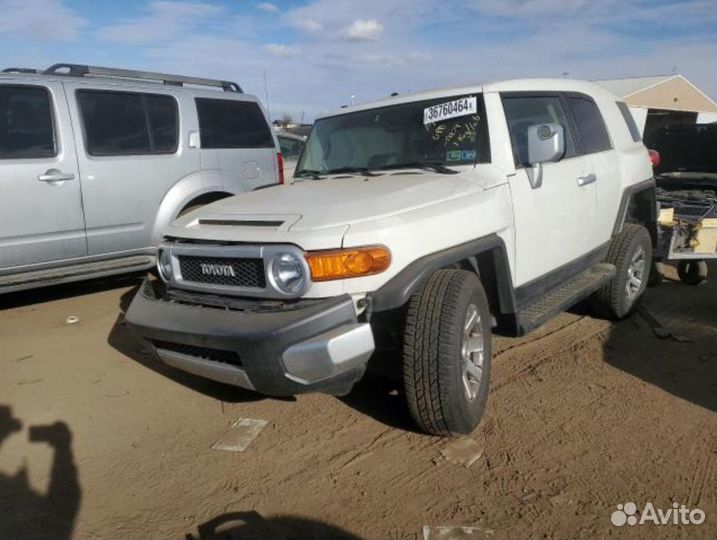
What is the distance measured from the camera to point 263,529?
2588 millimetres

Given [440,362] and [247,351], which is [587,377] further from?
[247,351]

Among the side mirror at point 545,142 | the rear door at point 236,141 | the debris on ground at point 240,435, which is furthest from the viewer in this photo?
the rear door at point 236,141

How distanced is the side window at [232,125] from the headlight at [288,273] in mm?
3703

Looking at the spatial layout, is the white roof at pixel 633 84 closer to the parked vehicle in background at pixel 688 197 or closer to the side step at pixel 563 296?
the parked vehicle in background at pixel 688 197

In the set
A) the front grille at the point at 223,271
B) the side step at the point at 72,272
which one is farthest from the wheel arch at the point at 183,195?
the front grille at the point at 223,271

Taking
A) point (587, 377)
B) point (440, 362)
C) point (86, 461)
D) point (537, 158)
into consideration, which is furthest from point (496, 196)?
point (86, 461)

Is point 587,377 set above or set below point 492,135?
below

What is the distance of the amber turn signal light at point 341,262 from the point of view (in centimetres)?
280

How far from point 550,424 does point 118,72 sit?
5.20 metres

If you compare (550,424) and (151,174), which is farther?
(151,174)

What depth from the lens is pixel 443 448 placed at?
3176 mm

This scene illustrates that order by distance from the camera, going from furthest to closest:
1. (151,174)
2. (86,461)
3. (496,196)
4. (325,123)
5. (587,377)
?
(151,174), (325,123), (587,377), (496,196), (86,461)

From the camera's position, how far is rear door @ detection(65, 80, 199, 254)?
533 centimetres

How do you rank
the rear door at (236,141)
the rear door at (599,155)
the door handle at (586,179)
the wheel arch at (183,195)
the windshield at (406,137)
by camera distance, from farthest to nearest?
the rear door at (236,141) < the wheel arch at (183,195) < the rear door at (599,155) < the door handle at (586,179) < the windshield at (406,137)
